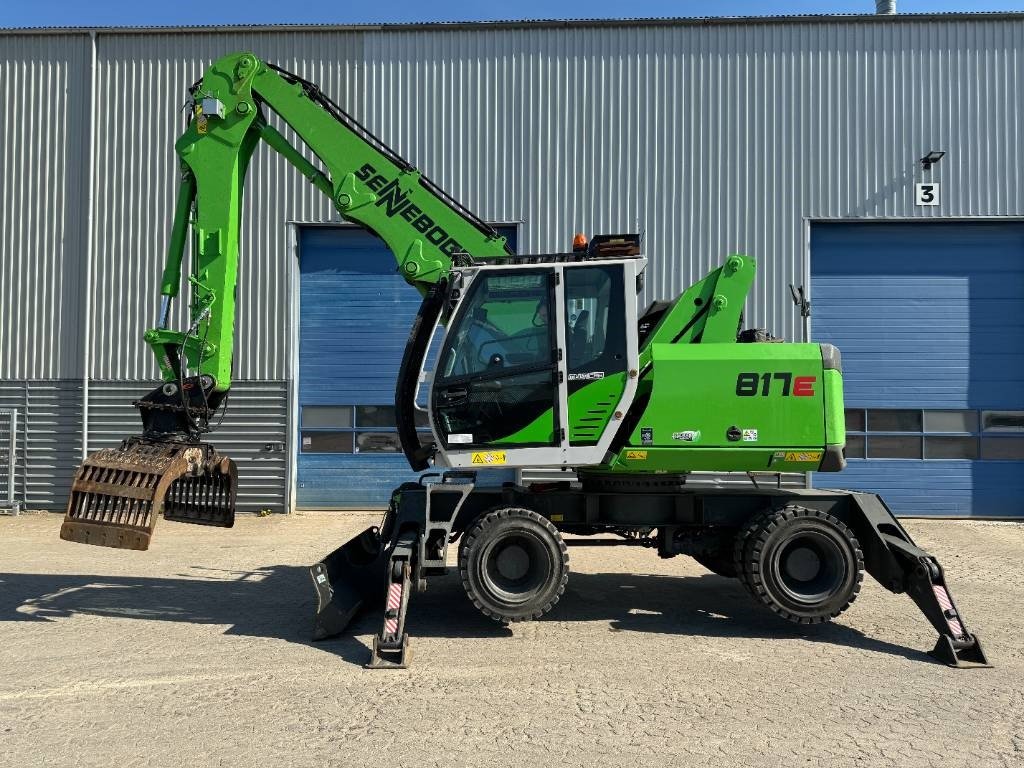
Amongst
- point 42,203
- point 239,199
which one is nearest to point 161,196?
point 42,203

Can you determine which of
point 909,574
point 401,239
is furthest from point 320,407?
point 909,574

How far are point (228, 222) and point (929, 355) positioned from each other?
1147 centimetres

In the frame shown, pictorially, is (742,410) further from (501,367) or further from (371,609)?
(371,609)

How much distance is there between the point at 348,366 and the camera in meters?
13.1

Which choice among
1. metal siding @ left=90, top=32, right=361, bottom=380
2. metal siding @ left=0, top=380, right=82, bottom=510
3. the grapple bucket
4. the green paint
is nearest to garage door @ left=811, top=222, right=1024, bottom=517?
the green paint

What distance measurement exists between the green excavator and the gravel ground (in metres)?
0.45

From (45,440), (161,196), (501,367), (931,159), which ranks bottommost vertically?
(45,440)

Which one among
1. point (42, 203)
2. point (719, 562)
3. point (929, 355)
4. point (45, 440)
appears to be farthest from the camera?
point (42, 203)

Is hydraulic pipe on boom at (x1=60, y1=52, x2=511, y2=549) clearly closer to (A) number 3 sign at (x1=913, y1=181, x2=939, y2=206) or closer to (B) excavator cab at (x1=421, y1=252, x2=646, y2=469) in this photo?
(B) excavator cab at (x1=421, y1=252, x2=646, y2=469)

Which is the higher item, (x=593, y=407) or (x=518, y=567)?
(x=593, y=407)

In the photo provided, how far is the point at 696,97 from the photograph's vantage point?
12930mm

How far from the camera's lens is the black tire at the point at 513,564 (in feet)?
19.0

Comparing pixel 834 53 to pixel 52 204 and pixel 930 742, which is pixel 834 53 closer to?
pixel 930 742

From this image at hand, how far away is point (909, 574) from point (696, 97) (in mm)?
9542
